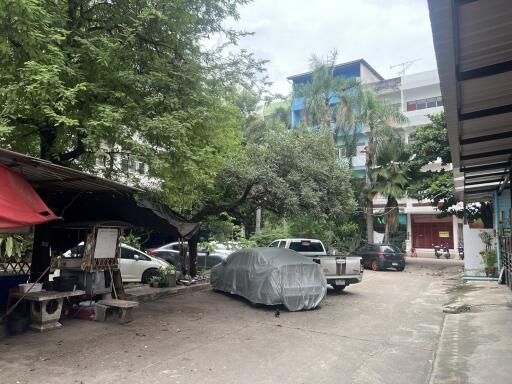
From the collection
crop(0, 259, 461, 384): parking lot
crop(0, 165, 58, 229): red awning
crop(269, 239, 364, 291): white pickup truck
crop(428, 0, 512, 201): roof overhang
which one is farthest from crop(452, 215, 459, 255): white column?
crop(0, 165, 58, 229): red awning

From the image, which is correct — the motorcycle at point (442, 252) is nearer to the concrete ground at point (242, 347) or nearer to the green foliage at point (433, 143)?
the green foliage at point (433, 143)

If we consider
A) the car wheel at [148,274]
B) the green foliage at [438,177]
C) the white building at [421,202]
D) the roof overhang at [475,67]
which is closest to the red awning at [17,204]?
the roof overhang at [475,67]

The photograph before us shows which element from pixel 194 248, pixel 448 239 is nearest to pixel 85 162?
pixel 194 248

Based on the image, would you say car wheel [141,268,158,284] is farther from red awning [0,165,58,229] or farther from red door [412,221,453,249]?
red door [412,221,453,249]

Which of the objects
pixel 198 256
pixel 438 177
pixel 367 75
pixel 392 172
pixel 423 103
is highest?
pixel 367 75

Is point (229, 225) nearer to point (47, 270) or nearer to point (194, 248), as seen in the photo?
point (194, 248)

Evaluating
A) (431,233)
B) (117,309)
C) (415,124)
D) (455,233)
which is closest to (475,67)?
(117,309)

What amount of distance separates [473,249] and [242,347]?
17.1 meters

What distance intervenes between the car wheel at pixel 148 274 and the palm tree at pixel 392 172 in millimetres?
15643

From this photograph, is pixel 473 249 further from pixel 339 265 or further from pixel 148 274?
pixel 148 274

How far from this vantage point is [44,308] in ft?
26.1

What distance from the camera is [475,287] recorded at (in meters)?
14.2

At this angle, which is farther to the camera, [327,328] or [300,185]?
[300,185]

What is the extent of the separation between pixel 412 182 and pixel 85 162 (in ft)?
67.5
